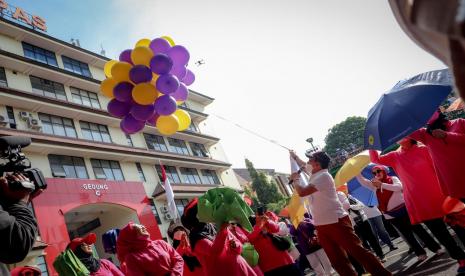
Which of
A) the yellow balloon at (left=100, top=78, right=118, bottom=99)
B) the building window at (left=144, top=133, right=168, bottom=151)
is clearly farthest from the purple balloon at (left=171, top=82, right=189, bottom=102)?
the building window at (left=144, top=133, right=168, bottom=151)

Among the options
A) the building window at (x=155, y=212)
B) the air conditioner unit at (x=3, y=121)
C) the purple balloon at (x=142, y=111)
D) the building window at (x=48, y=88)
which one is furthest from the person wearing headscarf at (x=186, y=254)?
the building window at (x=48, y=88)

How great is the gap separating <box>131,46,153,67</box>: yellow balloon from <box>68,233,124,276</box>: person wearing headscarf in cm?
281

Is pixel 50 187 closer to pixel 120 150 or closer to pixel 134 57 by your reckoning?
pixel 120 150

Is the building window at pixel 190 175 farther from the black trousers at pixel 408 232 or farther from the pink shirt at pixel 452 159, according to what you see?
the pink shirt at pixel 452 159

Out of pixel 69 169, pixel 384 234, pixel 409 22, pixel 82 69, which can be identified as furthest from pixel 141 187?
pixel 409 22

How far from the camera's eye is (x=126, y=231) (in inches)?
158

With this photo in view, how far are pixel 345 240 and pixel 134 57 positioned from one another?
4.17m

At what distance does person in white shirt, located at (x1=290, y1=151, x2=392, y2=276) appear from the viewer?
336 cm

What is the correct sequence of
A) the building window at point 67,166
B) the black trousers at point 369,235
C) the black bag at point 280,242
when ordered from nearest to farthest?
the black bag at point 280,242, the black trousers at point 369,235, the building window at point 67,166

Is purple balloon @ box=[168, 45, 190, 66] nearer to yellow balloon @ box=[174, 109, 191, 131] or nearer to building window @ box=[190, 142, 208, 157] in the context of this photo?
yellow balloon @ box=[174, 109, 191, 131]

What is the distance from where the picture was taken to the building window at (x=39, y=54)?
1759 centimetres

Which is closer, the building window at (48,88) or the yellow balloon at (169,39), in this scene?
the yellow balloon at (169,39)

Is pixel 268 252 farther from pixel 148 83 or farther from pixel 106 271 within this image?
pixel 148 83

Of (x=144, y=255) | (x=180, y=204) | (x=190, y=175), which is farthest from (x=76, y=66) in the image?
(x=144, y=255)
